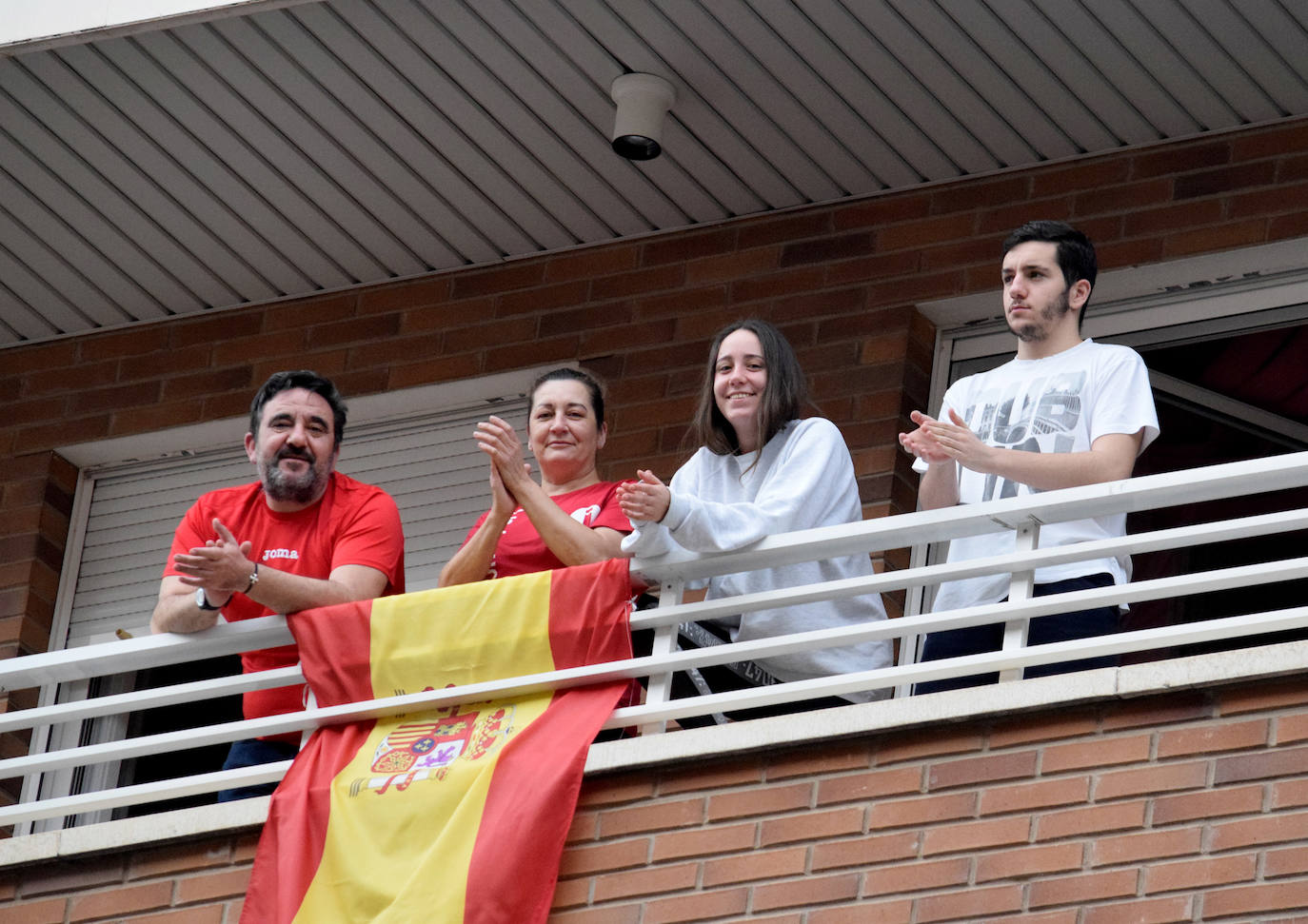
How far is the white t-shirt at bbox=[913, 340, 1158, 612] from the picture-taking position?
5473mm

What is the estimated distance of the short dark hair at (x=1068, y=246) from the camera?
585cm

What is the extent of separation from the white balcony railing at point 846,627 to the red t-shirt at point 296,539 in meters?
0.21

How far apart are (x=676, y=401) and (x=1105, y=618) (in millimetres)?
2796

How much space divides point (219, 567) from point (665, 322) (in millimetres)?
2636

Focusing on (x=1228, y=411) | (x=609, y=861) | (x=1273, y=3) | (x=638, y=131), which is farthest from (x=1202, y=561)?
(x=609, y=861)

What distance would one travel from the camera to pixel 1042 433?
18.5 feet

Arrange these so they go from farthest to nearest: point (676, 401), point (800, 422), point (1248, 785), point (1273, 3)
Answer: point (676, 401) < point (1273, 3) < point (800, 422) < point (1248, 785)

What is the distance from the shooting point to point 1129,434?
552 centimetres

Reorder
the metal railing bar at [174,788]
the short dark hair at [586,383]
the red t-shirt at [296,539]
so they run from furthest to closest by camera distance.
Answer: the short dark hair at [586,383] → the red t-shirt at [296,539] → the metal railing bar at [174,788]

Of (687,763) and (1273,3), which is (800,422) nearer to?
(687,763)

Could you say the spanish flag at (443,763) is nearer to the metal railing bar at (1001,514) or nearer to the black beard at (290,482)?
the metal railing bar at (1001,514)

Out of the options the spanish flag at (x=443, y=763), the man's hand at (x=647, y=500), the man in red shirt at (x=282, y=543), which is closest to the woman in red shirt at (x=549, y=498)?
the spanish flag at (x=443, y=763)

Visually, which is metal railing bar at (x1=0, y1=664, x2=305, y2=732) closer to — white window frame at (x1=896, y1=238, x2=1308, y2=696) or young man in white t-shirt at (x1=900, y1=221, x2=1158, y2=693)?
young man in white t-shirt at (x1=900, y1=221, x2=1158, y2=693)

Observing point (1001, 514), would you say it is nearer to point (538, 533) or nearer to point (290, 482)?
point (538, 533)
